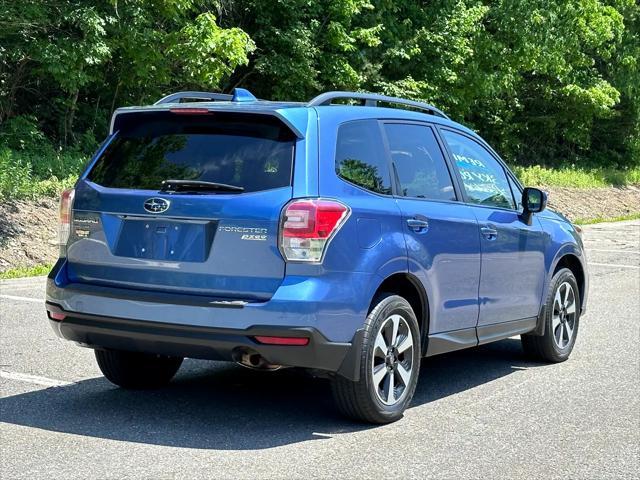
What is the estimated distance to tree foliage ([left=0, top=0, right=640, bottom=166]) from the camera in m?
18.0

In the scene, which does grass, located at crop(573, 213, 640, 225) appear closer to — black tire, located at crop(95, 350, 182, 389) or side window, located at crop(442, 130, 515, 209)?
side window, located at crop(442, 130, 515, 209)

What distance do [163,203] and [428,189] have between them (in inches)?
70.9

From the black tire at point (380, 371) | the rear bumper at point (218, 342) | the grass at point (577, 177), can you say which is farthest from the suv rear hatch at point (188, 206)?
the grass at point (577, 177)

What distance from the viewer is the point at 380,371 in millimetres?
6047

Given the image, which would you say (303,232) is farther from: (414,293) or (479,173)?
(479,173)

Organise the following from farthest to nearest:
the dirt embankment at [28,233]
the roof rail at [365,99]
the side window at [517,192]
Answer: the dirt embankment at [28,233], the side window at [517,192], the roof rail at [365,99]

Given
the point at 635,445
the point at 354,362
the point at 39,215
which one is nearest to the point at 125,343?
the point at 354,362

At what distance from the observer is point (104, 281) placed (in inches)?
236

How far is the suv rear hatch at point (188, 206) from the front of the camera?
5613 millimetres

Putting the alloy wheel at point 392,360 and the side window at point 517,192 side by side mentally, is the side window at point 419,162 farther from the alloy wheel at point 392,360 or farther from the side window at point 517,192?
the side window at point 517,192

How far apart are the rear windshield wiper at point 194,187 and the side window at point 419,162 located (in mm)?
1190

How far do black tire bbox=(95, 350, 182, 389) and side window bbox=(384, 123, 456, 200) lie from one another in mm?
1991

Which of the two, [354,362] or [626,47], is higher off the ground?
[626,47]

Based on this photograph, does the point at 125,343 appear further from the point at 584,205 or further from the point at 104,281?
the point at 584,205
